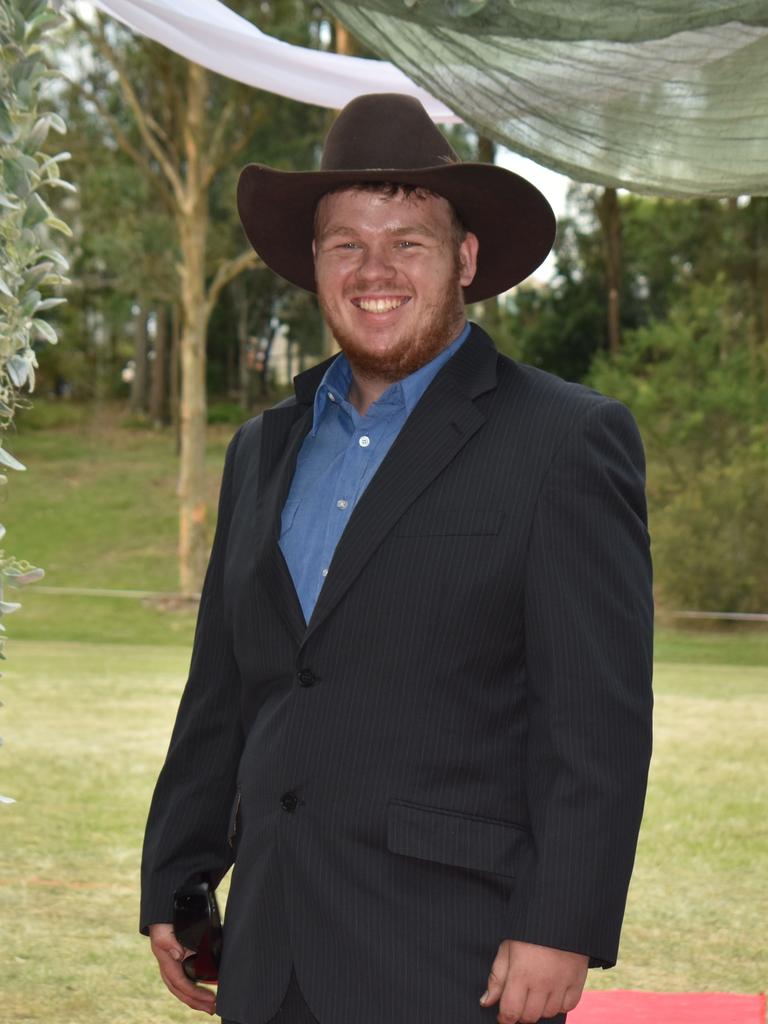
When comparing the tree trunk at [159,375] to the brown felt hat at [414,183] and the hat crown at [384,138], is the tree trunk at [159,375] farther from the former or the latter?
the hat crown at [384,138]

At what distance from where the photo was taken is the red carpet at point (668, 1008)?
164 inches

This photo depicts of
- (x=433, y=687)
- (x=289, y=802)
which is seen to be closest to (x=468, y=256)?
(x=433, y=687)

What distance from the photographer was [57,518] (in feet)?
103

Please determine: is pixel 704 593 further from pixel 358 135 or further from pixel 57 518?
pixel 358 135

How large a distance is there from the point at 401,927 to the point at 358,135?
4.27ft

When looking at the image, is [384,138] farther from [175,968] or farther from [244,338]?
[244,338]

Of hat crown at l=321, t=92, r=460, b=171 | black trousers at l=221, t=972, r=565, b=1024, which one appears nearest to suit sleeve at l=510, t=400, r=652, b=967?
black trousers at l=221, t=972, r=565, b=1024

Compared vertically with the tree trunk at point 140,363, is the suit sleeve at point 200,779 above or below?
below

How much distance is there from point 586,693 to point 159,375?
126 ft

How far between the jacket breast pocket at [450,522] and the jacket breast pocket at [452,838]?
399 millimetres

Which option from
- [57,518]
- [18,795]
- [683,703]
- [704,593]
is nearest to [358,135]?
[18,795]

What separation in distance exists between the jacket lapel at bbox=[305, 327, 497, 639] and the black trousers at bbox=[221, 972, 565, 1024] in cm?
52

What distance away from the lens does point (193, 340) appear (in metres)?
23.3

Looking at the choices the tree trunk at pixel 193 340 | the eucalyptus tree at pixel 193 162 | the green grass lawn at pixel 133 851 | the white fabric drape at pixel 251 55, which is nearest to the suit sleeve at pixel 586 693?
the white fabric drape at pixel 251 55
